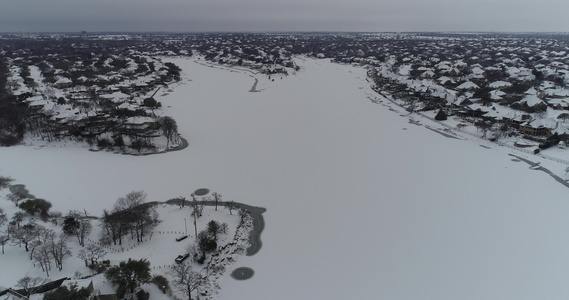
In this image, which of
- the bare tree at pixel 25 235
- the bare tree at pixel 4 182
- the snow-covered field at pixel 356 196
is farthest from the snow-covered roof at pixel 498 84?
the bare tree at pixel 4 182

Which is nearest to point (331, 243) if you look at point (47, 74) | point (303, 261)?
point (303, 261)

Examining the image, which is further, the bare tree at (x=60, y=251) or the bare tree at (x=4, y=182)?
the bare tree at (x=4, y=182)

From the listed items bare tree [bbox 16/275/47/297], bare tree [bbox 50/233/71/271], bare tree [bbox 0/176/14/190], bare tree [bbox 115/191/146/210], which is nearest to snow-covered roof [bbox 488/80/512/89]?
bare tree [bbox 115/191/146/210]

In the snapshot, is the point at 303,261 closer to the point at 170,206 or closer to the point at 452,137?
the point at 170,206

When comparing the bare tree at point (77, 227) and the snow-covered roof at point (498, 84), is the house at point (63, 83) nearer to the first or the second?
the bare tree at point (77, 227)

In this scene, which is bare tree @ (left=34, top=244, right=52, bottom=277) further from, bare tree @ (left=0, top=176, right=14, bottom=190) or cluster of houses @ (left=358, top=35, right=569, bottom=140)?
cluster of houses @ (left=358, top=35, right=569, bottom=140)
